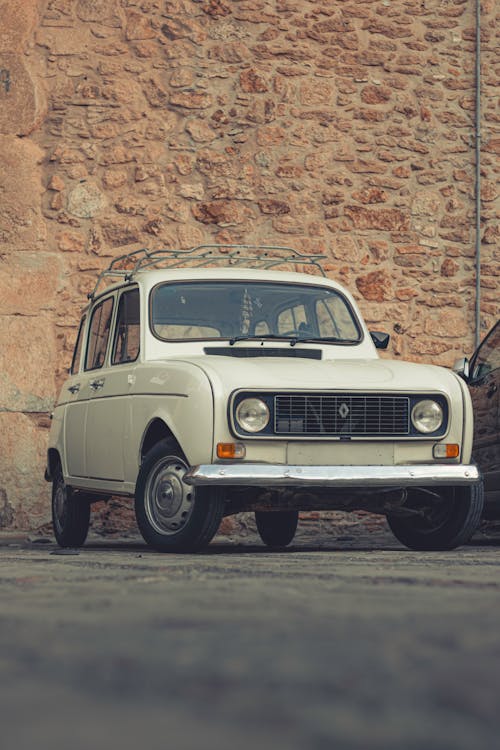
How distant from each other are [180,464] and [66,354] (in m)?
4.38

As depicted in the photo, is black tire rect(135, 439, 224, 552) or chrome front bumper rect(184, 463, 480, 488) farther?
black tire rect(135, 439, 224, 552)

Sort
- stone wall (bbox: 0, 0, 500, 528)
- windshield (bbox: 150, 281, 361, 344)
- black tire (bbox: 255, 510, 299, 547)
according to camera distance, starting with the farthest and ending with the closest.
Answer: stone wall (bbox: 0, 0, 500, 528) < black tire (bbox: 255, 510, 299, 547) < windshield (bbox: 150, 281, 361, 344)

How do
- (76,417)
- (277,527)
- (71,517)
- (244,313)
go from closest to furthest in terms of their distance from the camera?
1. (244,313)
2. (76,417)
3. (71,517)
4. (277,527)

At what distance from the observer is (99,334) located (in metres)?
8.09

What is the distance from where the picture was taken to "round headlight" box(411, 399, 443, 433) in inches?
256

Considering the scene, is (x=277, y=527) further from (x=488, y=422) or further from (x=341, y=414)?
(x=341, y=414)

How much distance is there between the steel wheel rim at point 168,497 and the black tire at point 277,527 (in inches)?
96.6

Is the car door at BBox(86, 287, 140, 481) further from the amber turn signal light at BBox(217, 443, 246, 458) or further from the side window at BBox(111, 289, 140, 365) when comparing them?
the amber turn signal light at BBox(217, 443, 246, 458)

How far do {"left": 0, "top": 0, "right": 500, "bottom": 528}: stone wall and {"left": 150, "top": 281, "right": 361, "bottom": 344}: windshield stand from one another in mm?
3155

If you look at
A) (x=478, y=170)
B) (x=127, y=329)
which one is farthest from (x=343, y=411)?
(x=478, y=170)

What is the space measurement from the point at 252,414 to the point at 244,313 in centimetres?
147

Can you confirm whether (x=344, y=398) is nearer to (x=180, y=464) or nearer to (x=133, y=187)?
(x=180, y=464)

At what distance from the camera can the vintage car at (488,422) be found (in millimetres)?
7965

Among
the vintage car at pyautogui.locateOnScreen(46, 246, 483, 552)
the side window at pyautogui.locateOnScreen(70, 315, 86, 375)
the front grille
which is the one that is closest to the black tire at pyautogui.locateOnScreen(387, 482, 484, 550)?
the vintage car at pyautogui.locateOnScreen(46, 246, 483, 552)
